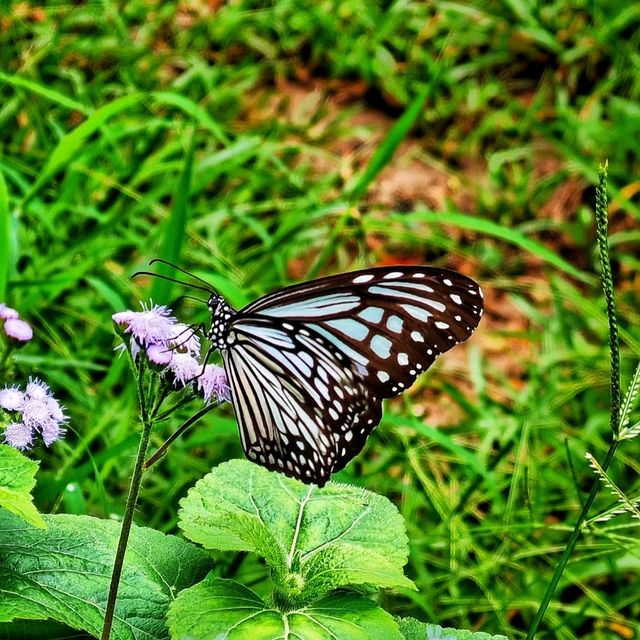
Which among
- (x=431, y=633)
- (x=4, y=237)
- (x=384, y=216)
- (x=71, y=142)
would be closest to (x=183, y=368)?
(x=431, y=633)

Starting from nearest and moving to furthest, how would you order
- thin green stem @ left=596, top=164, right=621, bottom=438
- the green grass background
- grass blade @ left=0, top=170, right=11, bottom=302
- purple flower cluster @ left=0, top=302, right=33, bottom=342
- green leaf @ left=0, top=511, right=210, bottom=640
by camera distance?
1. thin green stem @ left=596, top=164, right=621, bottom=438
2. green leaf @ left=0, top=511, right=210, bottom=640
3. purple flower cluster @ left=0, top=302, right=33, bottom=342
4. grass blade @ left=0, top=170, right=11, bottom=302
5. the green grass background

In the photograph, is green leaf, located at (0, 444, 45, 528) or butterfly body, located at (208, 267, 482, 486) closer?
green leaf, located at (0, 444, 45, 528)

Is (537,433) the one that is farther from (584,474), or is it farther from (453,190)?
(453,190)

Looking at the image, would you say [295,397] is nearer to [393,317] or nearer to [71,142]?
[393,317]

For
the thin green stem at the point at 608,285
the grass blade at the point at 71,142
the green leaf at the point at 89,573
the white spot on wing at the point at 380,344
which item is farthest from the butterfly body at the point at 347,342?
the grass blade at the point at 71,142

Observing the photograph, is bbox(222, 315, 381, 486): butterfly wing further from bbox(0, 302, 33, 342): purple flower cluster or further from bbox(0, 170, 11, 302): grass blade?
bbox(0, 170, 11, 302): grass blade

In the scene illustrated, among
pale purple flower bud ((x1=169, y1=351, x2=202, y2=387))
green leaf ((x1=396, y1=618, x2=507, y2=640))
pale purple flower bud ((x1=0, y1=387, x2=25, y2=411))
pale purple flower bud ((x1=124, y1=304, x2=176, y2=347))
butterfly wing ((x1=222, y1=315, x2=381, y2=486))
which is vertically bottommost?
green leaf ((x1=396, y1=618, x2=507, y2=640))

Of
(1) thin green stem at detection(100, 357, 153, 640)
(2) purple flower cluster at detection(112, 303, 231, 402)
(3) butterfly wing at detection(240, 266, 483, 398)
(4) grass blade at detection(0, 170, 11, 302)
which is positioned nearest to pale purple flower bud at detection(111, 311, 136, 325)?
(2) purple flower cluster at detection(112, 303, 231, 402)
